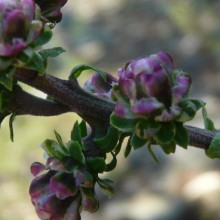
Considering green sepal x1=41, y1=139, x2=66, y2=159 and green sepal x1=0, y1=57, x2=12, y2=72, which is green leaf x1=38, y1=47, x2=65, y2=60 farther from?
green sepal x1=41, y1=139, x2=66, y2=159

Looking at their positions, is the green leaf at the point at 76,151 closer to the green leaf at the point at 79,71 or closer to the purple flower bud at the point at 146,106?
the green leaf at the point at 79,71

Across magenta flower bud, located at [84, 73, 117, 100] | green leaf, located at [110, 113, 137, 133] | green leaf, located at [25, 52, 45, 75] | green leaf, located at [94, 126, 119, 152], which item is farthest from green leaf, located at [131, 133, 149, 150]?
magenta flower bud, located at [84, 73, 117, 100]

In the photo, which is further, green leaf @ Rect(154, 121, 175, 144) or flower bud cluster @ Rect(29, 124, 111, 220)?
flower bud cluster @ Rect(29, 124, 111, 220)

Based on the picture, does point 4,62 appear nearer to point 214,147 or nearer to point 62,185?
point 62,185

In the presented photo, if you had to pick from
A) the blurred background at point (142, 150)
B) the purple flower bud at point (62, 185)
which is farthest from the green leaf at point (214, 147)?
the blurred background at point (142, 150)

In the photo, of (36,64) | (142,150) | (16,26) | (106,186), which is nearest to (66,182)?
(106,186)

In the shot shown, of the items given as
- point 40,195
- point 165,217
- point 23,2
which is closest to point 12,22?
point 23,2
